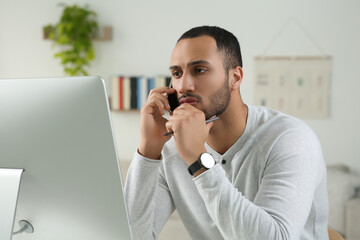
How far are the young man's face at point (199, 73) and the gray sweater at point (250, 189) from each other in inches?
7.4

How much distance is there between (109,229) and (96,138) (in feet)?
0.61

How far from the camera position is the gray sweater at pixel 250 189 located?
97 cm

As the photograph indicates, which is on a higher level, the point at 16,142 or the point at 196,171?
the point at 16,142

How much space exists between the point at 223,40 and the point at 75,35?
2.61 metres

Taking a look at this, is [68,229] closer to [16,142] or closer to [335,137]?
[16,142]

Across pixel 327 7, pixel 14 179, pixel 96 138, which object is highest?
pixel 327 7

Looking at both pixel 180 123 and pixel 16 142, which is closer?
pixel 16 142

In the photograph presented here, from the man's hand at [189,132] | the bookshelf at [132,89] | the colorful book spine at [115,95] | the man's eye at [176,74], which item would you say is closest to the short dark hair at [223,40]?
the man's eye at [176,74]

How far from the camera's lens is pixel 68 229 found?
81cm

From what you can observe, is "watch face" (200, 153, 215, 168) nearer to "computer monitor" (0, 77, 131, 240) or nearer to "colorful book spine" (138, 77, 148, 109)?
"computer monitor" (0, 77, 131, 240)

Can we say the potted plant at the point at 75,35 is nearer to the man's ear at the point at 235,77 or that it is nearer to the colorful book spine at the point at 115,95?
the colorful book spine at the point at 115,95

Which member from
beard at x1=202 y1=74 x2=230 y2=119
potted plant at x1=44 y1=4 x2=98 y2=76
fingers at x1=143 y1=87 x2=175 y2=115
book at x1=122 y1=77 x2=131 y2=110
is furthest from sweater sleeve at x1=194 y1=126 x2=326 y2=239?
potted plant at x1=44 y1=4 x2=98 y2=76

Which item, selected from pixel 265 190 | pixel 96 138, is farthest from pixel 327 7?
pixel 96 138

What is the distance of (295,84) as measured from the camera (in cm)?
352
